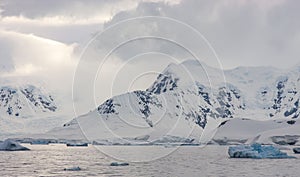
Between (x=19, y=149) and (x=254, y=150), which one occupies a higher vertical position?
(x=19, y=149)

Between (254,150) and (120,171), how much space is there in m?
55.3

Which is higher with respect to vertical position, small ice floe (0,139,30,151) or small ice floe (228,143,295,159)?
small ice floe (0,139,30,151)

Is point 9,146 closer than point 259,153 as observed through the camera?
No

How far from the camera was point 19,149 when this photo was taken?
165125 millimetres

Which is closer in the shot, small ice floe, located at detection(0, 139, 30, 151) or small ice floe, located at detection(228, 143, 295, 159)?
small ice floe, located at detection(228, 143, 295, 159)

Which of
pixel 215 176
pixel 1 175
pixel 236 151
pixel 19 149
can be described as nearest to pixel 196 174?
pixel 215 176

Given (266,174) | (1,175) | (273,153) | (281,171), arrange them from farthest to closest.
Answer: (273,153)
(281,171)
(266,174)
(1,175)

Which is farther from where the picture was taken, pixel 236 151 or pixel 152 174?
pixel 236 151

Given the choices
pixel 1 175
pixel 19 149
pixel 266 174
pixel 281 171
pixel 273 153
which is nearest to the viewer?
pixel 1 175

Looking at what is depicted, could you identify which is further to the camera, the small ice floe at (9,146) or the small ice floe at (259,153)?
the small ice floe at (9,146)

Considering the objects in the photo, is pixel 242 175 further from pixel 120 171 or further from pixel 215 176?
pixel 120 171

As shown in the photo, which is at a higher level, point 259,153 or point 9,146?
point 9,146

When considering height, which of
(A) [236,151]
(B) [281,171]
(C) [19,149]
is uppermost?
(C) [19,149]

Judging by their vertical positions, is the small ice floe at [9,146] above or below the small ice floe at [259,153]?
above
